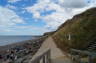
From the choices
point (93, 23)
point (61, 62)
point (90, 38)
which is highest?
point (93, 23)

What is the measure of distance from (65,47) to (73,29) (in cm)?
212

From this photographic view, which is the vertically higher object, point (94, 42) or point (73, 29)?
point (73, 29)

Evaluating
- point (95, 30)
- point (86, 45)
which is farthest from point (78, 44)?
point (95, 30)

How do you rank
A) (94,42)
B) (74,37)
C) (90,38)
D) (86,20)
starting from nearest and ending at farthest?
(94,42) → (90,38) → (74,37) → (86,20)

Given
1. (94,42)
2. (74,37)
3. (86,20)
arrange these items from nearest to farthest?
(94,42)
(74,37)
(86,20)

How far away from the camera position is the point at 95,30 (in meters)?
14.8

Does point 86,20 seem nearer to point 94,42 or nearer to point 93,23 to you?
point 93,23

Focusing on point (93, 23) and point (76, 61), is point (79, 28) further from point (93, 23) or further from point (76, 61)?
point (76, 61)

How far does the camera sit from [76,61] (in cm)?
822

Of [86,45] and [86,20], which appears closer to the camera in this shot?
[86,45]

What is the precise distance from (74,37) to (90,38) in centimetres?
144

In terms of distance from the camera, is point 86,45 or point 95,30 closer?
point 86,45

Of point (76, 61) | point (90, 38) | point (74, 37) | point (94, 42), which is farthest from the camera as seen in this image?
point (74, 37)

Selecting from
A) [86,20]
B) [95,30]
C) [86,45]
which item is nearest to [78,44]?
[86,45]
